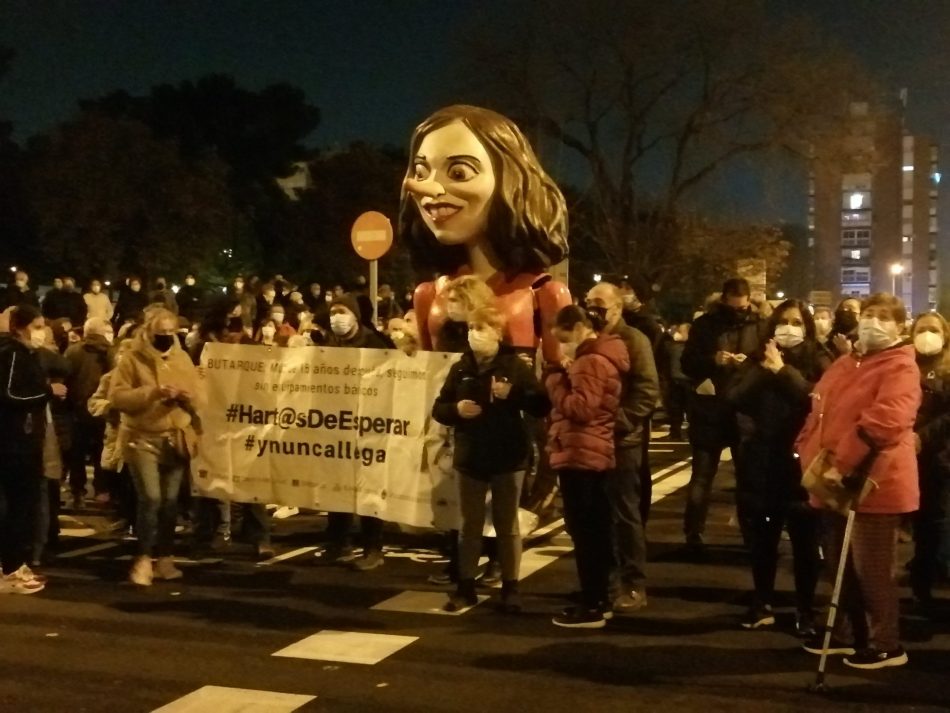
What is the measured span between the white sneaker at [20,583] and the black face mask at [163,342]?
163 cm

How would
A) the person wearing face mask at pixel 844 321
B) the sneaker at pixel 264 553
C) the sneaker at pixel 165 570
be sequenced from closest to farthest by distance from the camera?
the sneaker at pixel 165 570, the sneaker at pixel 264 553, the person wearing face mask at pixel 844 321

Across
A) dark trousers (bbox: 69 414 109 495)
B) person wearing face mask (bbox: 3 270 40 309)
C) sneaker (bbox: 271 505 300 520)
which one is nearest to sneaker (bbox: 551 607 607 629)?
sneaker (bbox: 271 505 300 520)

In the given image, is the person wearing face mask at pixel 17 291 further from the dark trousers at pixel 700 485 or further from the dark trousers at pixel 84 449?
the dark trousers at pixel 700 485

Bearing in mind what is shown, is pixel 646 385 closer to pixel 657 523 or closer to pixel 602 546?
pixel 602 546

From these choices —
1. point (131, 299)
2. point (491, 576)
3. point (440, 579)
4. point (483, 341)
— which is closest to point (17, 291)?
point (131, 299)

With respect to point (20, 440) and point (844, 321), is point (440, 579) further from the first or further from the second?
point (844, 321)

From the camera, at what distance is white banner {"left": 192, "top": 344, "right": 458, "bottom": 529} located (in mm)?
8266

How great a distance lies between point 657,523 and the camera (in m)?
10.6

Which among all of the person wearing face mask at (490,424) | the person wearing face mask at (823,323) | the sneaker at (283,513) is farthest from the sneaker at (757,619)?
the sneaker at (283,513)

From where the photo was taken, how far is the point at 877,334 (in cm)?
608

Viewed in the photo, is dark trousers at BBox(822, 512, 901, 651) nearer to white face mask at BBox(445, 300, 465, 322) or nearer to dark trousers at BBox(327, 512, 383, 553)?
white face mask at BBox(445, 300, 465, 322)

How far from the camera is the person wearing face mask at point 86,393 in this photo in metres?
10.6

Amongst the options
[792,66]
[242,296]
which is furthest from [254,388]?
[792,66]

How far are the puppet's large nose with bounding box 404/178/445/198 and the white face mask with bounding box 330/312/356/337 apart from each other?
38.0 inches
